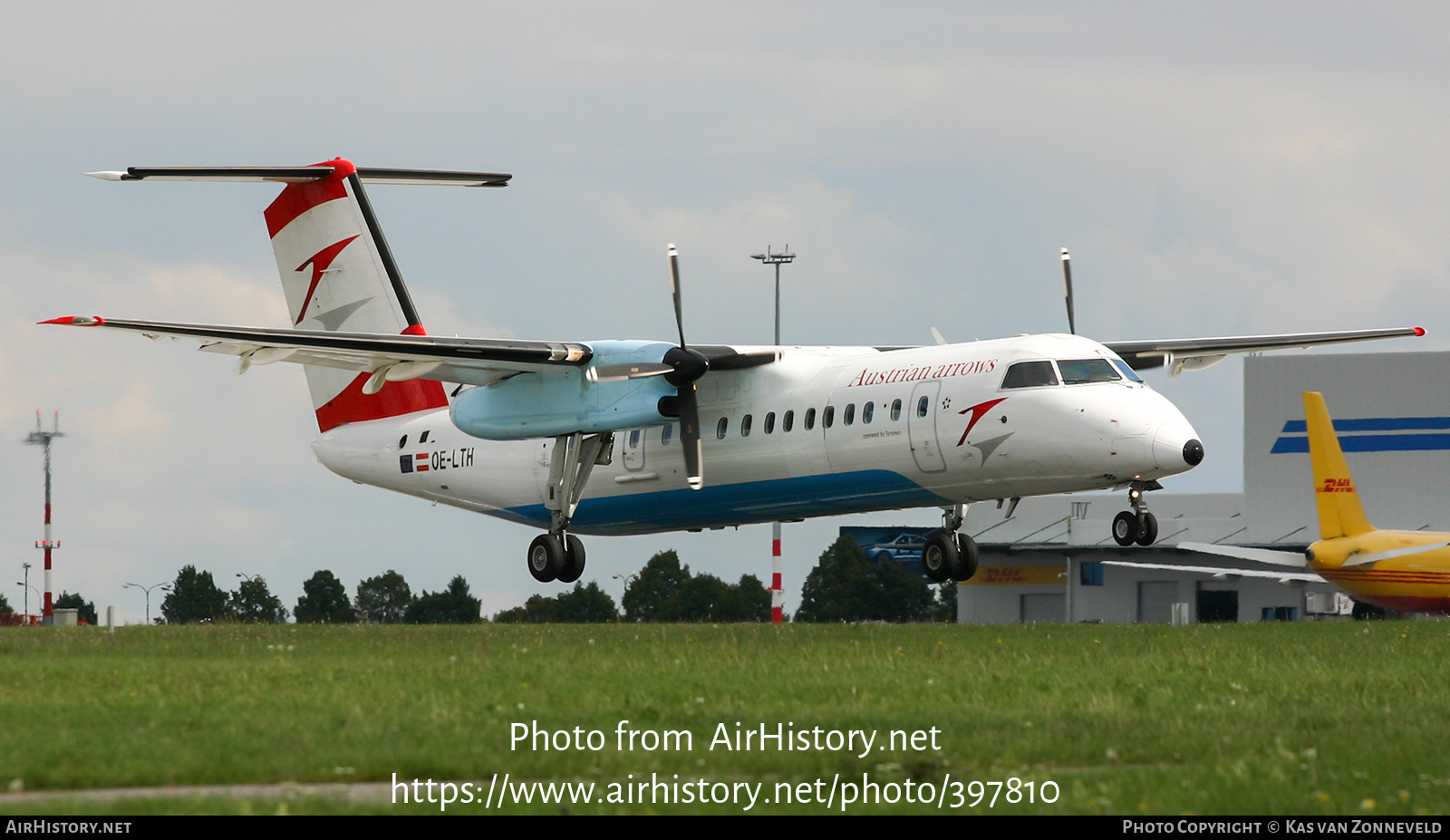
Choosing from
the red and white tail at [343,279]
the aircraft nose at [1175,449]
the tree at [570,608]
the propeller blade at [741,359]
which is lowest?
the tree at [570,608]

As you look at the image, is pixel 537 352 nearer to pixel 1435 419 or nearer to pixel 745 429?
pixel 745 429

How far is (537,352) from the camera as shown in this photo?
27734 mm

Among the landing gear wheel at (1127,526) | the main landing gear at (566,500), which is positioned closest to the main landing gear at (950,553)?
the landing gear wheel at (1127,526)

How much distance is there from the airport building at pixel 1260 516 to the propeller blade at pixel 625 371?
1736 inches

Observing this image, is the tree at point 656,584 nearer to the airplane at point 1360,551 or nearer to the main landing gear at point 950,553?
the airplane at point 1360,551

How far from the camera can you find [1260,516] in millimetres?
71375

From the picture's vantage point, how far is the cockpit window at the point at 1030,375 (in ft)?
79.5

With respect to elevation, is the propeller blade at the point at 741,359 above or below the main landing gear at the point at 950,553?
above

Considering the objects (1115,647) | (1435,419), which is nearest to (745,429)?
(1115,647)

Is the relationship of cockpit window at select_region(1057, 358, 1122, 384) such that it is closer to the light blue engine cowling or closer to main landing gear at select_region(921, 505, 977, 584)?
main landing gear at select_region(921, 505, 977, 584)

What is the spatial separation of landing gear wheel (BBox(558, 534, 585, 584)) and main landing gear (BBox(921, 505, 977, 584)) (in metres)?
6.22

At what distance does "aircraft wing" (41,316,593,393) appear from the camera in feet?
84.4

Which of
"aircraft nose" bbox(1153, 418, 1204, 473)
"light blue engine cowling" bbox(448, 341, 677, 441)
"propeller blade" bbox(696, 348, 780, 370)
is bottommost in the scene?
"aircraft nose" bbox(1153, 418, 1204, 473)

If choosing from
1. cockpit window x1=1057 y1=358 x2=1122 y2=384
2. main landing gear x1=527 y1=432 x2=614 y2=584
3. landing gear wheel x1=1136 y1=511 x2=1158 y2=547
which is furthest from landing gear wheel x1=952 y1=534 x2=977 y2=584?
main landing gear x1=527 y1=432 x2=614 y2=584
